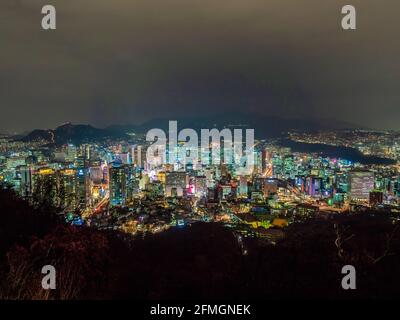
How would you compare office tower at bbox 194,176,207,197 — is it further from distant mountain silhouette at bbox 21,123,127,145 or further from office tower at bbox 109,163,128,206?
distant mountain silhouette at bbox 21,123,127,145

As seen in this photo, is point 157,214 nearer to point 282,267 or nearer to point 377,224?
point 377,224

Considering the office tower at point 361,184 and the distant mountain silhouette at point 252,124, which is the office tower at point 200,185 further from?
the office tower at point 361,184

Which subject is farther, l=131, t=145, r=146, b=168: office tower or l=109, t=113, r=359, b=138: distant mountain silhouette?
l=131, t=145, r=146, b=168: office tower

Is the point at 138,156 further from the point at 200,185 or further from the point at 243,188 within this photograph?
the point at 243,188

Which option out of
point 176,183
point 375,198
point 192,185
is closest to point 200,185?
point 192,185

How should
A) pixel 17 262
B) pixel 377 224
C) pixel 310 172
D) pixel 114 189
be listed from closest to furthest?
1. pixel 17 262
2. pixel 377 224
3. pixel 114 189
4. pixel 310 172

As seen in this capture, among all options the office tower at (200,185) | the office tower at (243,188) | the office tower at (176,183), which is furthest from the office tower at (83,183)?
the office tower at (243,188)

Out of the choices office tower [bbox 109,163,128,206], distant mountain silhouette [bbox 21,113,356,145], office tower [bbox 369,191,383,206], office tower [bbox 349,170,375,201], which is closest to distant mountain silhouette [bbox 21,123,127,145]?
distant mountain silhouette [bbox 21,113,356,145]
